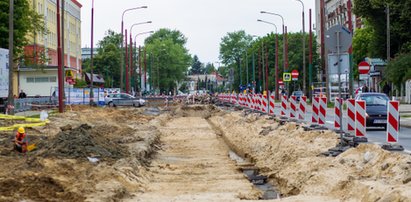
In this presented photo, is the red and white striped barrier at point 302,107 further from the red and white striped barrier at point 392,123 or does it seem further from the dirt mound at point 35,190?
the dirt mound at point 35,190

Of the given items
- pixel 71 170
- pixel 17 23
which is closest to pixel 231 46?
pixel 17 23

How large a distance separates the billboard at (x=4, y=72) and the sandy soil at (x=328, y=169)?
20003 millimetres

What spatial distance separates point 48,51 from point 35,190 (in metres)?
61.5

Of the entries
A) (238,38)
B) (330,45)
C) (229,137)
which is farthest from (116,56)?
(330,45)

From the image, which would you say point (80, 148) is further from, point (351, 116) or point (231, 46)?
point (231, 46)

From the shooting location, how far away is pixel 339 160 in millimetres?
13461

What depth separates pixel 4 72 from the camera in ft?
124

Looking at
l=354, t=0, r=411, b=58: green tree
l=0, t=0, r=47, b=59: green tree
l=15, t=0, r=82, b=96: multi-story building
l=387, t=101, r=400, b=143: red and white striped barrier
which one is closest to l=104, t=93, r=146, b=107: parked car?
l=15, t=0, r=82, b=96: multi-story building

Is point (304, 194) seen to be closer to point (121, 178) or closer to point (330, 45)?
point (121, 178)

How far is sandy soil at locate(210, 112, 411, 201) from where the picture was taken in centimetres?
1007

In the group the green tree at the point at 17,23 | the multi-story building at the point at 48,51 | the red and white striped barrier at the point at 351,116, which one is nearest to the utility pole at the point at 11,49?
the multi-story building at the point at 48,51

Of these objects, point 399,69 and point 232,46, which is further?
point 232,46

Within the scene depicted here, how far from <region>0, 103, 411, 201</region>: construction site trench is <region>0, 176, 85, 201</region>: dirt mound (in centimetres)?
2

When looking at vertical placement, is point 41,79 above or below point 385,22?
below
